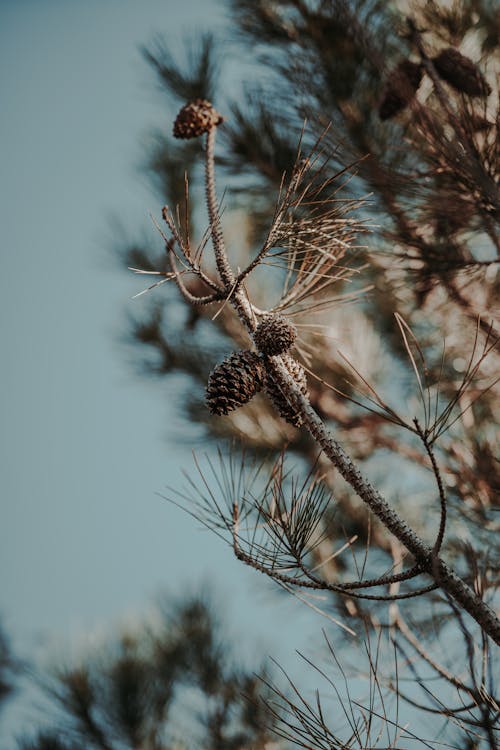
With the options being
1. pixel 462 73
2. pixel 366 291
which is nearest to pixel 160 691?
pixel 366 291

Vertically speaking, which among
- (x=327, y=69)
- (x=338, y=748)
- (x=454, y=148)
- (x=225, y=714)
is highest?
(x=327, y=69)

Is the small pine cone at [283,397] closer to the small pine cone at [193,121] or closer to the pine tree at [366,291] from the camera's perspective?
the pine tree at [366,291]

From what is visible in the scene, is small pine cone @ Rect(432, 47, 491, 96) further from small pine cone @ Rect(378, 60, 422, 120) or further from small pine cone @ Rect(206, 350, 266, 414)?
small pine cone @ Rect(206, 350, 266, 414)

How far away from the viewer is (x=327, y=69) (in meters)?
1.20

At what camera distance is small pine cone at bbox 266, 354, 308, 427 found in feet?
1.86

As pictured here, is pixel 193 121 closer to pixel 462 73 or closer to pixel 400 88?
pixel 400 88

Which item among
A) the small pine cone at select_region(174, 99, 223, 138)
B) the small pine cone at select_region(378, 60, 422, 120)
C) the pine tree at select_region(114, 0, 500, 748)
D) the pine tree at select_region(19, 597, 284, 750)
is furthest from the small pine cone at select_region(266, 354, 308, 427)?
the pine tree at select_region(19, 597, 284, 750)

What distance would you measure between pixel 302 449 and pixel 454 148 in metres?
→ 1.04

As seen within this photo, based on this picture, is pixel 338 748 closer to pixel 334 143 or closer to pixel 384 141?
pixel 334 143

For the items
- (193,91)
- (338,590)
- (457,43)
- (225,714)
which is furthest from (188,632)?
(457,43)

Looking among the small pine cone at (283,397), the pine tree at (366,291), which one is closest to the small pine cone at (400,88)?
the pine tree at (366,291)

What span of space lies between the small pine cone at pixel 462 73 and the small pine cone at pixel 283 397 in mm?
638

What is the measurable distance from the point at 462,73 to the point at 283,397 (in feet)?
2.35

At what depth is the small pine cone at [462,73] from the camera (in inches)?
36.0
